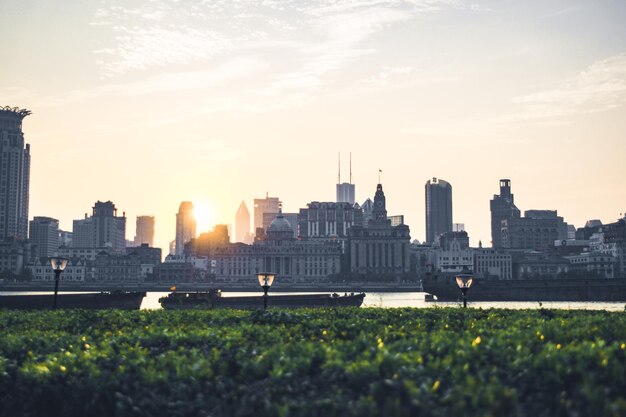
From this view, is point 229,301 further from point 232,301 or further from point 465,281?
point 465,281

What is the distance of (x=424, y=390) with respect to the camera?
51.1ft

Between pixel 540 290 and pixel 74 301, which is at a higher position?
pixel 540 290

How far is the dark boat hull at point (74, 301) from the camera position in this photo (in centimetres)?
7831

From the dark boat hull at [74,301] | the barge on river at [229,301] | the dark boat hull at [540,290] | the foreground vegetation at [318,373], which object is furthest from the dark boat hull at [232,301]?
the dark boat hull at [540,290]

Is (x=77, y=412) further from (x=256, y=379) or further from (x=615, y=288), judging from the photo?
(x=615, y=288)

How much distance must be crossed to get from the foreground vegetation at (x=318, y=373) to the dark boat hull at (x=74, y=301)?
50.7m

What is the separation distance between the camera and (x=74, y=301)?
290 feet

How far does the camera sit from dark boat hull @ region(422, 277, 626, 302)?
17212 centimetres

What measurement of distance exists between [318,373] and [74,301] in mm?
75419

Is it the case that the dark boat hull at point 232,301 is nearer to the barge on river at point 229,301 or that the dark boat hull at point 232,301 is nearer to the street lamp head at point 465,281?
the barge on river at point 229,301

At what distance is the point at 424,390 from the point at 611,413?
11.6 ft

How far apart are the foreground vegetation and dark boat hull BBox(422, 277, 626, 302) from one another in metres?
155

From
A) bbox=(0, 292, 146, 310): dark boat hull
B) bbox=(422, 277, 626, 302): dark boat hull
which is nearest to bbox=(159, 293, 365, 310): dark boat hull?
bbox=(0, 292, 146, 310): dark boat hull

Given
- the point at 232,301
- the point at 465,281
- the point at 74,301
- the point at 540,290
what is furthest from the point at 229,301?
the point at 540,290
